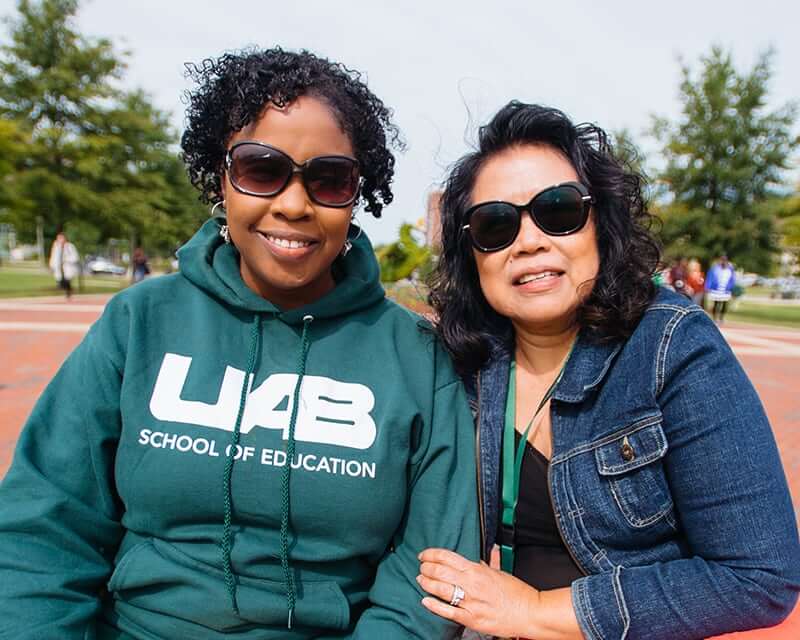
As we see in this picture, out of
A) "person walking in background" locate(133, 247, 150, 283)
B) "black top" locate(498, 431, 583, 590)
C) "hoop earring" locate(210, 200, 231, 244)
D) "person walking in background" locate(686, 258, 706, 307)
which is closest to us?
"black top" locate(498, 431, 583, 590)

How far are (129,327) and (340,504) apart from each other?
68cm

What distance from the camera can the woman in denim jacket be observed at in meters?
1.28

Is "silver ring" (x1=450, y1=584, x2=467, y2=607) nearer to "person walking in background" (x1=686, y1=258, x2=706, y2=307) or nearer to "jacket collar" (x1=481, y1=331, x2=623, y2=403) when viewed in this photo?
"jacket collar" (x1=481, y1=331, x2=623, y2=403)

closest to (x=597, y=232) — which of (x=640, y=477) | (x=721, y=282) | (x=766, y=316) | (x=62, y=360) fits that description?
→ (x=640, y=477)

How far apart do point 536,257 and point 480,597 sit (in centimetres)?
86

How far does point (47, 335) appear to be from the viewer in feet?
29.7

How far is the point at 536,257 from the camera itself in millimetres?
1627

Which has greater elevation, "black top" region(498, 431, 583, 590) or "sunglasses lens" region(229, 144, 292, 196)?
"sunglasses lens" region(229, 144, 292, 196)

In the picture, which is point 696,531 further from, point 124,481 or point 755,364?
point 755,364

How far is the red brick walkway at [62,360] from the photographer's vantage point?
4.50 metres

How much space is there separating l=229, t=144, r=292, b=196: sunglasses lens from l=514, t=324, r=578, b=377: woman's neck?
82cm

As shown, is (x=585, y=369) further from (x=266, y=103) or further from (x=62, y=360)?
(x=62, y=360)

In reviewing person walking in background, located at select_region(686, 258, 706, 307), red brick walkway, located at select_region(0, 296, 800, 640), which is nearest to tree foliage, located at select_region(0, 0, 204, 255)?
red brick walkway, located at select_region(0, 296, 800, 640)

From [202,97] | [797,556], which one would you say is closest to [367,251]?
[202,97]
